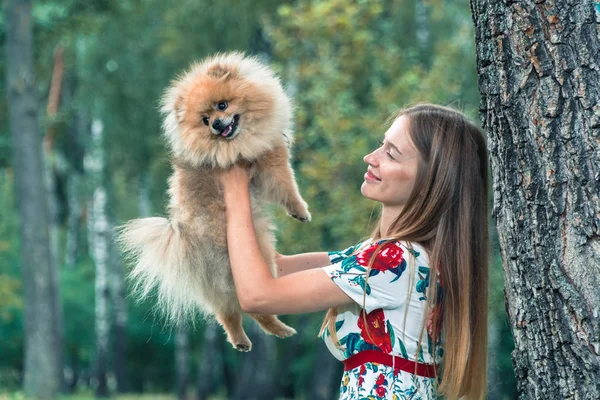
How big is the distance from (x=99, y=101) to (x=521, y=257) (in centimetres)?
1504

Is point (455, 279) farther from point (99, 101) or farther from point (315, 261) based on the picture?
point (99, 101)

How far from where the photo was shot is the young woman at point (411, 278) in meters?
2.52

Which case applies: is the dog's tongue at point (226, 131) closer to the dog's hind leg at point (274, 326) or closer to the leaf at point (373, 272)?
the dog's hind leg at point (274, 326)

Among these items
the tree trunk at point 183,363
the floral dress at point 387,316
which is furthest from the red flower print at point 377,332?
the tree trunk at point 183,363

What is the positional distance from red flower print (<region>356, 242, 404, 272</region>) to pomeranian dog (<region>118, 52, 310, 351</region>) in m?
0.59

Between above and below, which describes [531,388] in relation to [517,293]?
below

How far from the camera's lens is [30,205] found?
37.9 ft

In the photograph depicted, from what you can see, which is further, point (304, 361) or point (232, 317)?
point (304, 361)

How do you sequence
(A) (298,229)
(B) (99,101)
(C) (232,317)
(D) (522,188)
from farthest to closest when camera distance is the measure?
(B) (99,101) < (A) (298,229) < (C) (232,317) < (D) (522,188)

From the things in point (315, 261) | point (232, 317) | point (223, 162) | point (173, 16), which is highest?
point (173, 16)

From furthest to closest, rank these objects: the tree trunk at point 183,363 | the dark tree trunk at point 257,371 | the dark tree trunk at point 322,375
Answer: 1. the tree trunk at point 183,363
2. the dark tree trunk at point 257,371
3. the dark tree trunk at point 322,375

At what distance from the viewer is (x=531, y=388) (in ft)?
7.98

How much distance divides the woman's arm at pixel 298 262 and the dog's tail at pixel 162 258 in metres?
0.38

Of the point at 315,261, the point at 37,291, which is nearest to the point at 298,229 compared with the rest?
the point at 37,291
